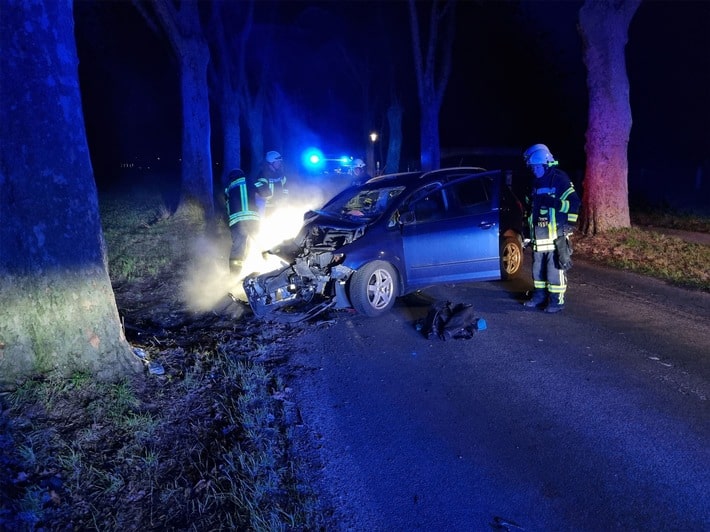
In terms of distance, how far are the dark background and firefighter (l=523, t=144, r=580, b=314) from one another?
39.3 ft

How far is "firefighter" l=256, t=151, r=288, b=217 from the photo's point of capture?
7.80 meters

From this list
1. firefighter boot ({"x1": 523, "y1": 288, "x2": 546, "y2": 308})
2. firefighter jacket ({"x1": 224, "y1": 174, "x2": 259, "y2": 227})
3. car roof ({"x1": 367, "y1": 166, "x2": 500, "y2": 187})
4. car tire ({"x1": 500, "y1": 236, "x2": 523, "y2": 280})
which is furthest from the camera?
firefighter jacket ({"x1": 224, "y1": 174, "x2": 259, "y2": 227})

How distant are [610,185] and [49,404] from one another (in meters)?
10.1

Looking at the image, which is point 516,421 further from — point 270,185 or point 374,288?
point 270,185

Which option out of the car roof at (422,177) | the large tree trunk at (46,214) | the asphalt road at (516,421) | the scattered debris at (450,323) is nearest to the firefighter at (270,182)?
the car roof at (422,177)

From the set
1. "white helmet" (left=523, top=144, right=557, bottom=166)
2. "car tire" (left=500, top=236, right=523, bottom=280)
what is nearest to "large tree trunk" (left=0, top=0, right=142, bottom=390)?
"white helmet" (left=523, top=144, right=557, bottom=166)

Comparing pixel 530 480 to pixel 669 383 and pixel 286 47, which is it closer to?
pixel 669 383

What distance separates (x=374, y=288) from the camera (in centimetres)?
602

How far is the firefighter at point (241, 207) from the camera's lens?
7.58m

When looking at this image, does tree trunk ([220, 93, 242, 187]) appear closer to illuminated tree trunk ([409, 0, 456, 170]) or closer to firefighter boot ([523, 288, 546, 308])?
illuminated tree trunk ([409, 0, 456, 170])

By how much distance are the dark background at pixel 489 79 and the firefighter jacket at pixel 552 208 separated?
11966 millimetres

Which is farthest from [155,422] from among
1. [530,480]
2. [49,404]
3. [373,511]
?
[530,480]

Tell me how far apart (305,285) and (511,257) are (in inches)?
130

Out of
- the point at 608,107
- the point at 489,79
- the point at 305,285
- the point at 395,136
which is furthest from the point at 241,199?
the point at 489,79
